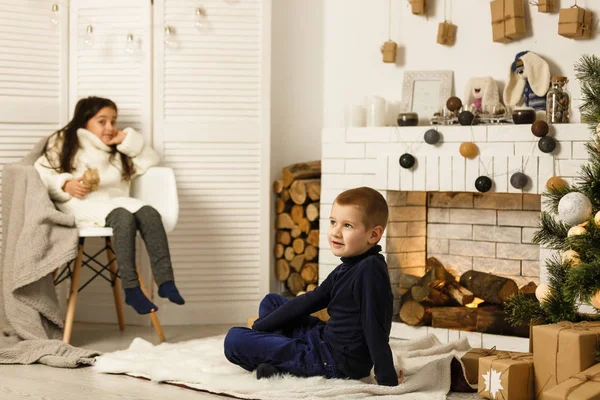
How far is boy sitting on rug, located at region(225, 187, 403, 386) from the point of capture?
2621 mm

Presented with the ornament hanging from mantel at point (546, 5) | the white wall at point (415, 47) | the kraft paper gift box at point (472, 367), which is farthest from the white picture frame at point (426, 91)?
the kraft paper gift box at point (472, 367)

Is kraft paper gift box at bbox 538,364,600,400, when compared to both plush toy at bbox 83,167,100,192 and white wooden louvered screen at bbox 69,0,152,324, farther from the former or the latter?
white wooden louvered screen at bbox 69,0,152,324

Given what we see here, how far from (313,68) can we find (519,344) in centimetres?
173

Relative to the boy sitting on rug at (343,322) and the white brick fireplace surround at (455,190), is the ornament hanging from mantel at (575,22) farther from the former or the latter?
the boy sitting on rug at (343,322)

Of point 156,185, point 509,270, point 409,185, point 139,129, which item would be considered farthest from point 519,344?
point 139,129

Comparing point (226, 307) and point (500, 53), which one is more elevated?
point (500, 53)

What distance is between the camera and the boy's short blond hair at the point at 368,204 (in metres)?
2.71

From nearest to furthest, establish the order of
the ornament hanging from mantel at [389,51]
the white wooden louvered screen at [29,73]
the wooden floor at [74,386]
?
the wooden floor at [74,386] → the white wooden louvered screen at [29,73] → the ornament hanging from mantel at [389,51]

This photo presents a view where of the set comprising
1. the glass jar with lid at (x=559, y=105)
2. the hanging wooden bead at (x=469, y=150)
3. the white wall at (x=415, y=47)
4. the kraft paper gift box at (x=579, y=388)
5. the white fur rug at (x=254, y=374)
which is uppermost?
the white wall at (x=415, y=47)

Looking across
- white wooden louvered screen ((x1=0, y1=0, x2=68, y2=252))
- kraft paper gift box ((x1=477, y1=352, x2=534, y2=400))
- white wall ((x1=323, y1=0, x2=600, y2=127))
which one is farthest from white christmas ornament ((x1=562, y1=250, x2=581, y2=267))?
white wooden louvered screen ((x1=0, y1=0, x2=68, y2=252))

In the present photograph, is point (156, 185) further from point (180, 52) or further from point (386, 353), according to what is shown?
point (386, 353)

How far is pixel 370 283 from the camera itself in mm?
2619

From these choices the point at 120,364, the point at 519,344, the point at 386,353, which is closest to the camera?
the point at 386,353

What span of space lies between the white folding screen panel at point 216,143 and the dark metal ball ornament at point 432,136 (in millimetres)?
828
